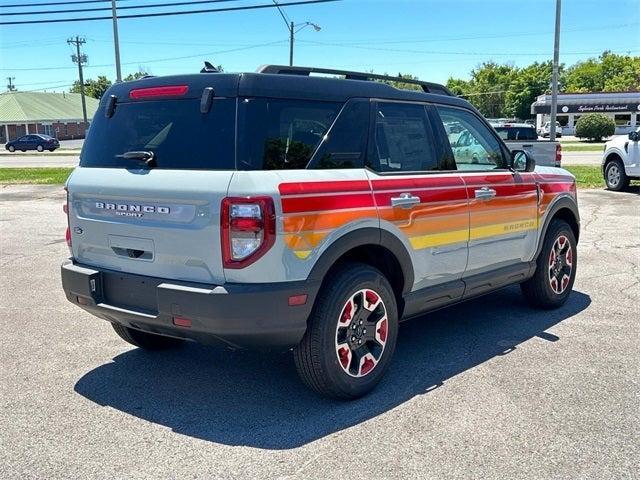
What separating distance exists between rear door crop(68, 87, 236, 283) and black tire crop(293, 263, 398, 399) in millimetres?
697

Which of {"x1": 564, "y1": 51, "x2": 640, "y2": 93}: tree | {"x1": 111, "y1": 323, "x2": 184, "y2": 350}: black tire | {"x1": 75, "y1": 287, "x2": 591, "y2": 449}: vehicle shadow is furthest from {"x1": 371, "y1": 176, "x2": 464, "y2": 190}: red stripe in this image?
{"x1": 564, "y1": 51, "x2": 640, "y2": 93}: tree

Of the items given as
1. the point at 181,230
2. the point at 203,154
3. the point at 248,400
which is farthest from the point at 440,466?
the point at 203,154

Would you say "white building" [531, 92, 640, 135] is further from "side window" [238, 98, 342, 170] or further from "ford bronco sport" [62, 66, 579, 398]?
"side window" [238, 98, 342, 170]

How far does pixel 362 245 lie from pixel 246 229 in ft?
2.88

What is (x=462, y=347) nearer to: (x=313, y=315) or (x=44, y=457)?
(x=313, y=315)

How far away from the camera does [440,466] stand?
10.8 feet

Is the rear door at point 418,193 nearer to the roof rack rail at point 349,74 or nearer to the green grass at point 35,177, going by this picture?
the roof rack rail at point 349,74

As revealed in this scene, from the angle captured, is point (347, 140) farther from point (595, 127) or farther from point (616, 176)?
point (595, 127)

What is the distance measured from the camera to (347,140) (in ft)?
13.5

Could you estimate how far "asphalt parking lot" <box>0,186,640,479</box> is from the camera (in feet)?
10.9

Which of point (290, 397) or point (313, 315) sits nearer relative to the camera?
point (313, 315)

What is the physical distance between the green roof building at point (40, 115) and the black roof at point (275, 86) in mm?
72735

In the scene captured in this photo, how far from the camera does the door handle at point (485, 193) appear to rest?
4914mm

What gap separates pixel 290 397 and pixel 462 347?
163 centimetres
